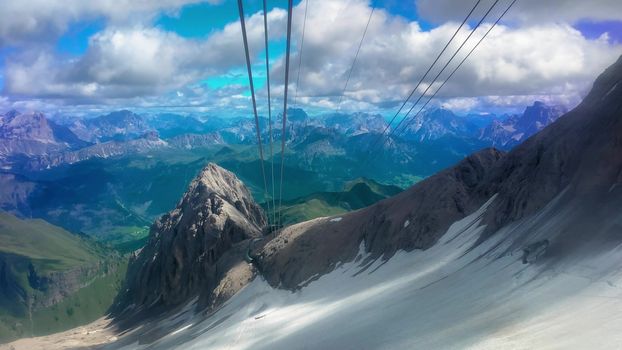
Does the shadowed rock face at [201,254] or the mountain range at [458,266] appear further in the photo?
the shadowed rock face at [201,254]

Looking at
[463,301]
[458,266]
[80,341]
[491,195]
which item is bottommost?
[80,341]

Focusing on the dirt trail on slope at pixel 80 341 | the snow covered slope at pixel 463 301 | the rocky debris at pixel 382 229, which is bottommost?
the dirt trail on slope at pixel 80 341

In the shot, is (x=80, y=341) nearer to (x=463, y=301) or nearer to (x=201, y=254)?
(x=201, y=254)

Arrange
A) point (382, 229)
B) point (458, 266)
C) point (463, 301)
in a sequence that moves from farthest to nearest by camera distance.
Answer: point (382, 229) → point (458, 266) → point (463, 301)

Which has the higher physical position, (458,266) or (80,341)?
(458,266)

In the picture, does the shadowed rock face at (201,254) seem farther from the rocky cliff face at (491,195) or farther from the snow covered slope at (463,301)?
the snow covered slope at (463,301)

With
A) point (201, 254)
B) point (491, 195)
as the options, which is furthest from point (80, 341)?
point (491, 195)

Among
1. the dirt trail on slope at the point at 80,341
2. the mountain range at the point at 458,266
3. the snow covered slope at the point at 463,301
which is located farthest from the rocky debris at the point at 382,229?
the dirt trail on slope at the point at 80,341

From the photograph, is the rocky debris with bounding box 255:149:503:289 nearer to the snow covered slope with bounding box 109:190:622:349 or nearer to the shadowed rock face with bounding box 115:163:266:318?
the snow covered slope with bounding box 109:190:622:349

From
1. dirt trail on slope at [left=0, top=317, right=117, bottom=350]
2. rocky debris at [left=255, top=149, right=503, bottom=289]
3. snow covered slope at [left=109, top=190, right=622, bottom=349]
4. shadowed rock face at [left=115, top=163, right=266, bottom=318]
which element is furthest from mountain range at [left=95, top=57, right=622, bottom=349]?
dirt trail on slope at [left=0, top=317, right=117, bottom=350]
